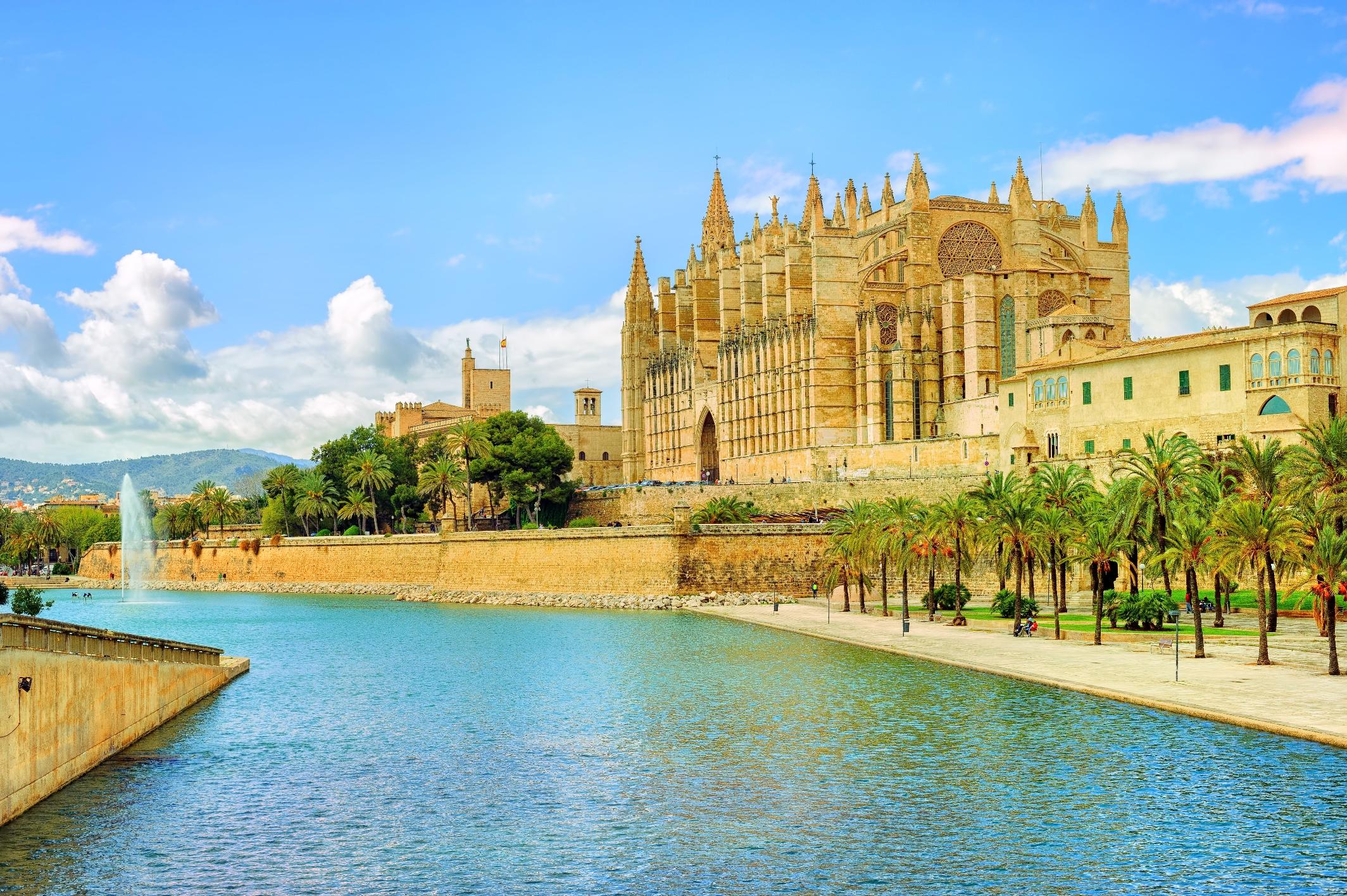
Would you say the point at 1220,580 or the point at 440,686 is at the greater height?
the point at 1220,580

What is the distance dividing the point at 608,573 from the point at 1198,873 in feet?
140

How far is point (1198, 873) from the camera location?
15.2 meters

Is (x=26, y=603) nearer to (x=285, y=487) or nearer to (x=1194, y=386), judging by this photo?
(x=1194, y=386)

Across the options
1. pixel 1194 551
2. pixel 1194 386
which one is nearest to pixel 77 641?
pixel 1194 551

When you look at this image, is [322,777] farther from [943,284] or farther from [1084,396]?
[943,284]

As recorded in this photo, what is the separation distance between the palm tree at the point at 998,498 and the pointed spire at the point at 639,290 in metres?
56.2

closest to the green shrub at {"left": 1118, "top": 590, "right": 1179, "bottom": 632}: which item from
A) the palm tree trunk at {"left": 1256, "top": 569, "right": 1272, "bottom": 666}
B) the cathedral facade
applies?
the palm tree trunk at {"left": 1256, "top": 569, "right": 1272, "bottom": 666}

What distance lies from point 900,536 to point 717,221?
2367 inches

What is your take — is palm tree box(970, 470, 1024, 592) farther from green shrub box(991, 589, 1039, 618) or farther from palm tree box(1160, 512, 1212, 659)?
palm tree box(1160, 512, 1212, 659)

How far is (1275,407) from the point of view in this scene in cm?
4225

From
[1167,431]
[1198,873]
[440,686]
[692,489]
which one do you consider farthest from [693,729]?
[692,489]

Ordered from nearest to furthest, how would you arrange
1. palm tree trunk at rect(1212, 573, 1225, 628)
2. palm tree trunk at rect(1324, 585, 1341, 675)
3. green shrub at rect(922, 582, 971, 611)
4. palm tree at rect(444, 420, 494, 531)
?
palm tree trunk at rect(1324, 585, 1341, 675), palm tree trunk at rect(1212, 573, 1225, 628), green shrub at rect(922, 582, 971, 611), palm tree at rect(444, 420, 494, 531)

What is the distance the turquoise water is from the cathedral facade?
102 feet

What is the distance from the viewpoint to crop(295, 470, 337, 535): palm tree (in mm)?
82812
